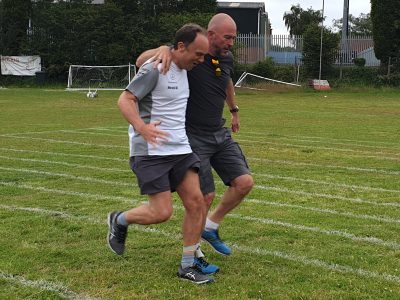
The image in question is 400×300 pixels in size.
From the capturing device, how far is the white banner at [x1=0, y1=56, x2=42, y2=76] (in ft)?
161

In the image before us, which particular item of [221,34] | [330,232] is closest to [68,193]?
[330,232]

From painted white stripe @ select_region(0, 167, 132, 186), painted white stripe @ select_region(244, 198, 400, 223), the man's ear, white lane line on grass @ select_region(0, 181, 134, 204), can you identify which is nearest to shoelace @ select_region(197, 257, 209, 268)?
the man's ear

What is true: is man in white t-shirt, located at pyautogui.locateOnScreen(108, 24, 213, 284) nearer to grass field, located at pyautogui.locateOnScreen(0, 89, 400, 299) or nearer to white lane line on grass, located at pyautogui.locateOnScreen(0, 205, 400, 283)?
grass field, located at pyautogui.locateOnScreen(0, 89, 400, 299)

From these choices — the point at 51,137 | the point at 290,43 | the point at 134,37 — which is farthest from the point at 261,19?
the point at 51,137

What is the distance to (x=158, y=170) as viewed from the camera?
4.56 m

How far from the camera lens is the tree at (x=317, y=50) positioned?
4347 centimetres

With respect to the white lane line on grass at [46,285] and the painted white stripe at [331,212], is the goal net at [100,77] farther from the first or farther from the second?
the white lane line on grass at [46,285]

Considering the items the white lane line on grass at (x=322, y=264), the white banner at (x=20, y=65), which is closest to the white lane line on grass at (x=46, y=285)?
the white lane line on grass at (x=322, y=264)

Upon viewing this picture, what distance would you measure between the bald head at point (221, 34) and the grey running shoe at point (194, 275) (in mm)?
1761

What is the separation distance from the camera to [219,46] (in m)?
4.96

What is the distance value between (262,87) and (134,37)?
1290 centimetres

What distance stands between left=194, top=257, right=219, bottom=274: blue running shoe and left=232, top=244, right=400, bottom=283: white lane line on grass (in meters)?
0.64

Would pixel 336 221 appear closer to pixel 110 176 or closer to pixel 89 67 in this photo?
pixel 110 176

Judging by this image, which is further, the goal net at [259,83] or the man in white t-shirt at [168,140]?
the goal net at [259,83]
